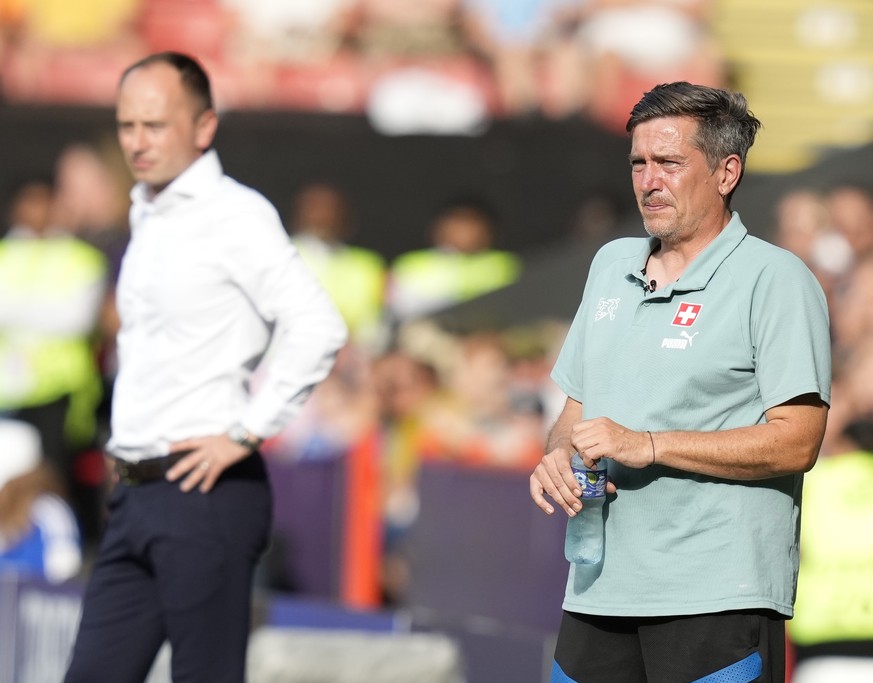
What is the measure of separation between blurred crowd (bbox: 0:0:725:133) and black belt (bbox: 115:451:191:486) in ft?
23.7

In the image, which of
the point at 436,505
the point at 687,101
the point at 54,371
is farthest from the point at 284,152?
the point at 687,101

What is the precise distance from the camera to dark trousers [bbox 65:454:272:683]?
3.81 metres

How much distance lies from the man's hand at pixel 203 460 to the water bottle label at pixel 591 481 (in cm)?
117

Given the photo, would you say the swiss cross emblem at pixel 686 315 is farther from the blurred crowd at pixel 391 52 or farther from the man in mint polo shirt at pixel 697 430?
the blurred crowd at pixel 391 52

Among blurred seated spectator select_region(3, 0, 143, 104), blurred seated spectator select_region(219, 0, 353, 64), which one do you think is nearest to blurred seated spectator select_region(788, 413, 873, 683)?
blurred seated spectator select_region(219, 0, 353, 64)

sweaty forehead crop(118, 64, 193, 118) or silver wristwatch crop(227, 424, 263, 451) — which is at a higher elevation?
sweaty forehead crop(118, 64, 193, 118)

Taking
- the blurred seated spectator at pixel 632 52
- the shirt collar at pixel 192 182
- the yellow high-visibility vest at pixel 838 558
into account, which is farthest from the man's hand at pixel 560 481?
the blurred seated spectator at pixel 632 52

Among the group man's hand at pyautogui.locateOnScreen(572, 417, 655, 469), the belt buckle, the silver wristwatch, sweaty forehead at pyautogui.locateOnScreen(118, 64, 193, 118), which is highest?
sweaty forehead at pyautogui.locateOnScreen(118, 64, 193, 118)

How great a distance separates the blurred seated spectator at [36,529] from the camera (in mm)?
7801

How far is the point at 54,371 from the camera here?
962 centimetres

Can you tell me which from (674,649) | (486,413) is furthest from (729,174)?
(486,413)

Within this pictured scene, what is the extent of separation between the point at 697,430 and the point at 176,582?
147 centimetres

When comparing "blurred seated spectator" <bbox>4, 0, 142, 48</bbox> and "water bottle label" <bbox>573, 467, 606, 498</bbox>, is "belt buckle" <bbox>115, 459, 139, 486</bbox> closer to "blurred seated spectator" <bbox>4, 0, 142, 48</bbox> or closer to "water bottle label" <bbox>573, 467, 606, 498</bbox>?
"water bottle label" <bbox>573, 467, 606, 498</bbox>

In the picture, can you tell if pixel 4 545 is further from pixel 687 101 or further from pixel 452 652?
pixel 687 101
